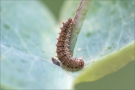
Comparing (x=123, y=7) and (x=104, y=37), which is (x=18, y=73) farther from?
(x=123, y=7)

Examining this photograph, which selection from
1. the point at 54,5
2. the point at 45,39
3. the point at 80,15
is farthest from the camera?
the point at 54,5

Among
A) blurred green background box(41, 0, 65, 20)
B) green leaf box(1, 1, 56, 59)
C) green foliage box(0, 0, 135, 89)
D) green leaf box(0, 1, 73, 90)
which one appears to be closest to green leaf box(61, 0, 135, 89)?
green foliage box(0, 0, 135, 89)

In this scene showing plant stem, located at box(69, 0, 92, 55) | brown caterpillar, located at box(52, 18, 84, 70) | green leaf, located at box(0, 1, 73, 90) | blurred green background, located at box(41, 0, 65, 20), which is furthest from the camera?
blurred green background, located at box(41, 0, 65, 20)

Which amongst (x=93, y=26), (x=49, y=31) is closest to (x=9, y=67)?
(x=93, y=26)

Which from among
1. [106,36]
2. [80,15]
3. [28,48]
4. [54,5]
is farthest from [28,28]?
[54,5]

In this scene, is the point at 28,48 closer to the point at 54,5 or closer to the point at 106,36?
the point at 106,36

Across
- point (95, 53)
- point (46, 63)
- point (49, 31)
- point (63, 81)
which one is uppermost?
point (49, 31)

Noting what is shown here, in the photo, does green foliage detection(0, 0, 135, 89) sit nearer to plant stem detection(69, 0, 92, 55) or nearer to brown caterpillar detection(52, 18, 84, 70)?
brown caterpillar detection(52, 18, 84, 70)

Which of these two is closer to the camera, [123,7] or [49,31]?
[123,7]
